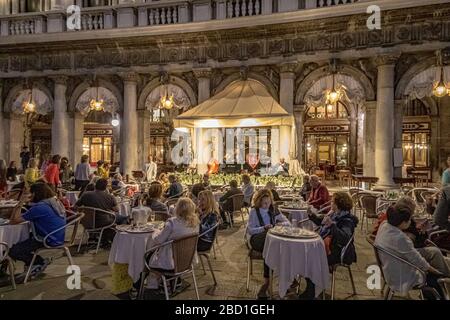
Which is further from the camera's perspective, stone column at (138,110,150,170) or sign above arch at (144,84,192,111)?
stone column at (138,110,150,170)

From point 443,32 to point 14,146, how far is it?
14935mm

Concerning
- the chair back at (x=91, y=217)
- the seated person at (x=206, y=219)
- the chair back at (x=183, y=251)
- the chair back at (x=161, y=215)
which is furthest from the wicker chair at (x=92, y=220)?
the chair back at (x=183, y=251)

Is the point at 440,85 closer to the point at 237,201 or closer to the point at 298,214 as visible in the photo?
the point at 298,214

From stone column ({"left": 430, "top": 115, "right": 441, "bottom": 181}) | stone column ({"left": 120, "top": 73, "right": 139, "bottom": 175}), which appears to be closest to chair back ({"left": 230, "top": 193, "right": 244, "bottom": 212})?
stone column ({"left": 120, "top": 73, "right": 139, "bottom": 175})

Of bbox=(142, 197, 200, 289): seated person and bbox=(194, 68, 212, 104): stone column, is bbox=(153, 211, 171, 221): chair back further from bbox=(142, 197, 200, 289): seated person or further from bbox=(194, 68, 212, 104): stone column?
bbox=(194, 68, 212, 104): stone column

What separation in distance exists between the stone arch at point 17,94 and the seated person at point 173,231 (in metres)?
11.2

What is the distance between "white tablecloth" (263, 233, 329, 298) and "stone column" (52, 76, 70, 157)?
11245mm

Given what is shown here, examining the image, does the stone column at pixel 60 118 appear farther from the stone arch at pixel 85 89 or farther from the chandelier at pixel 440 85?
the chandelier at pixel 440 85

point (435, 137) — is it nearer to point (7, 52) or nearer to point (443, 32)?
point (443, 32)

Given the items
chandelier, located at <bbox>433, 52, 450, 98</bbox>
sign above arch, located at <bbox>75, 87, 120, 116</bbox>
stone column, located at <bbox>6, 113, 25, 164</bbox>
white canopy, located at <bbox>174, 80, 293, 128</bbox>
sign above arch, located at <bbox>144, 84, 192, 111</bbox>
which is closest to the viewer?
white canopy, located at <bbox>174, 80, 293, 128</bbox>

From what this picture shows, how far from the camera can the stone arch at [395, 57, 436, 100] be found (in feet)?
32.4

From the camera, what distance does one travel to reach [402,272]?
327cm

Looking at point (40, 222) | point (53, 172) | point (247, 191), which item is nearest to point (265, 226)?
point (40, 222)

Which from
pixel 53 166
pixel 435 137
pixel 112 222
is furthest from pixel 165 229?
pixel 435 137
